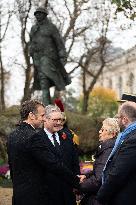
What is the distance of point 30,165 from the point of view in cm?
474

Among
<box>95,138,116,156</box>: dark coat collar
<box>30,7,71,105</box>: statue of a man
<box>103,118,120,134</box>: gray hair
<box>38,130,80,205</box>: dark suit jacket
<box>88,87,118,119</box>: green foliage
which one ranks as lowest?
<box>88,87,118,119</box>: green foliage

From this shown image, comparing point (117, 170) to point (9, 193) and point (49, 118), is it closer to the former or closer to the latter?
point (49, 118)

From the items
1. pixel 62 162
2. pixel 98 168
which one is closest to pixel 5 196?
pixel 62 162

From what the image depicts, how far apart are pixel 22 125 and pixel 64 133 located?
1.10 m

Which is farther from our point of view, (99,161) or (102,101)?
(102,101)

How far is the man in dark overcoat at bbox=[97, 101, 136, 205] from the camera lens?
13.0 ft

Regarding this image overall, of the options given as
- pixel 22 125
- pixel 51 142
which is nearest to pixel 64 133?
pixel 51 142

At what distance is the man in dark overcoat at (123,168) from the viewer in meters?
3.96

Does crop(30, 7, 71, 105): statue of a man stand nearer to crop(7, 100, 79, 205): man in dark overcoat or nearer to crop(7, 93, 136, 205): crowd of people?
crop(7, 93, 136, 205): crowd of people

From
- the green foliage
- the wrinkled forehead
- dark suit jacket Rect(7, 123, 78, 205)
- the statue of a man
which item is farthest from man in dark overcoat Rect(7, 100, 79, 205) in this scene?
the green foliage

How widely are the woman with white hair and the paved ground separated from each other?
3372mm

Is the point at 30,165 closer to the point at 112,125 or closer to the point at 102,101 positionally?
the point at 112,125

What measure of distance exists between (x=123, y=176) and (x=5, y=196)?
204 inches

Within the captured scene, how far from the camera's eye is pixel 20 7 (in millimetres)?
19984
